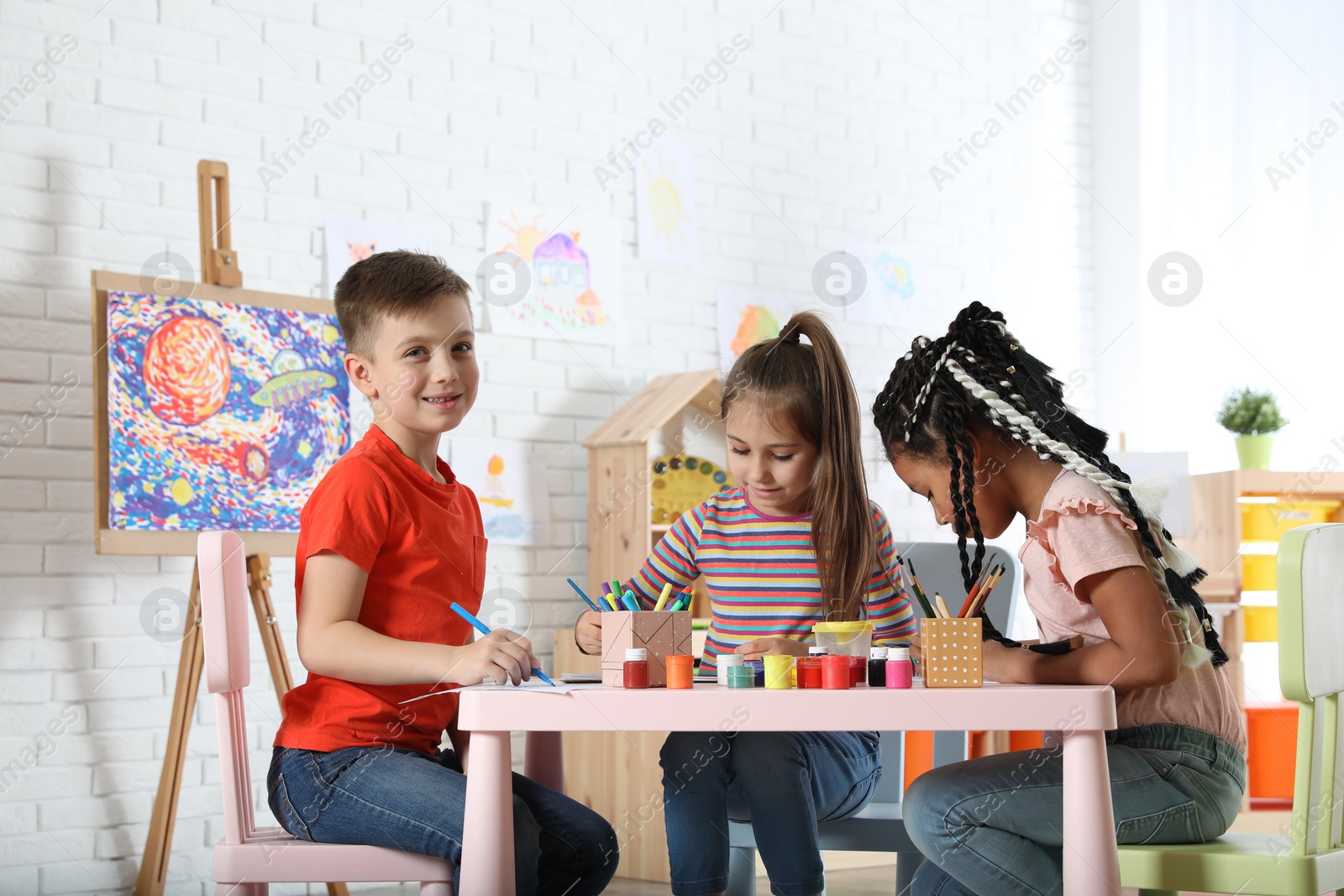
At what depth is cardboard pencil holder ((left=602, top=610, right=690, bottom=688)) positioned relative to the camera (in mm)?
1365

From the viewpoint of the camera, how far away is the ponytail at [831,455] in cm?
184

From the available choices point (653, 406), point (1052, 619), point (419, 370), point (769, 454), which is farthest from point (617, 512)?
point (1052, 619)

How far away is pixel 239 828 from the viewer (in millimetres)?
1512

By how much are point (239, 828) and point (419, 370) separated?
62cm

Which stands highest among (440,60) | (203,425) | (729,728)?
(440,60)

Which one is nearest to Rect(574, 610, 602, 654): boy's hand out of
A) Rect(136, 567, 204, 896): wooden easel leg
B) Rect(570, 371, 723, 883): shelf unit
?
Rect(136, 567, 204, 896): wooden easel leg

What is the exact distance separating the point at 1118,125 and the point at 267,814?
3.84m

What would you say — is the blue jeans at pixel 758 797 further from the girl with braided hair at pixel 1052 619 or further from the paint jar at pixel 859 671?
the paint jar at pixel 859 671

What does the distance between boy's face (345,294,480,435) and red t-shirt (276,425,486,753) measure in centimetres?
5

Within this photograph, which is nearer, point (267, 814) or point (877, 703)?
point (877, 703)

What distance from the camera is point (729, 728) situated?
121 centimetres

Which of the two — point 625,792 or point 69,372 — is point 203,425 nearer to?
point 69,372

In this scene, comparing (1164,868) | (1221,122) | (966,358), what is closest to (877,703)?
(1164,868)

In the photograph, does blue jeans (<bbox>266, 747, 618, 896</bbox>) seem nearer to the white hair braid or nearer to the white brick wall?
the white hair braid
